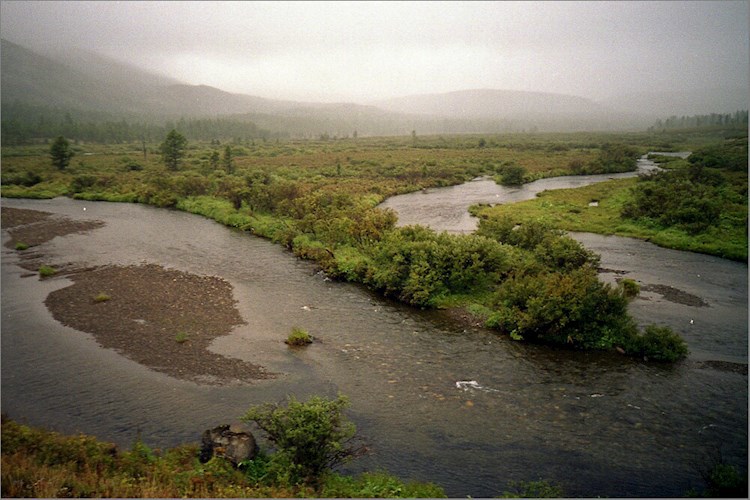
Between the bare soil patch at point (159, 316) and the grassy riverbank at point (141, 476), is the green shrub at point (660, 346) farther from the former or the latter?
the bare soil patch at point (159, 316)

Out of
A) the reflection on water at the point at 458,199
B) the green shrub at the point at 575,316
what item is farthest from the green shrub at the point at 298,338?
the reflection on water at the point at 458,199

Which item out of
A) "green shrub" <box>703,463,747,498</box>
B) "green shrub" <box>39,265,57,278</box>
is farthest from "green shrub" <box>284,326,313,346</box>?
"green shrub" <box>39,265,57,278</box>

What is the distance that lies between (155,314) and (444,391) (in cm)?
1576

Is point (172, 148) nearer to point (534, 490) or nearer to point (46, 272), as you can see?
point (46, 272)

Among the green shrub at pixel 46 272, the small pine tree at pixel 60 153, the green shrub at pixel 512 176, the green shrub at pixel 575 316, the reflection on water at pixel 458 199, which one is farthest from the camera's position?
the small pine tree at pixel 60 153

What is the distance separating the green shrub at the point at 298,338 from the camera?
20422 millimetres

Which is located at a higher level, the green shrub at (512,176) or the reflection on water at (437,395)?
the green shrub at (512,176)

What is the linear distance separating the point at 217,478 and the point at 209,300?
15719 millimetres

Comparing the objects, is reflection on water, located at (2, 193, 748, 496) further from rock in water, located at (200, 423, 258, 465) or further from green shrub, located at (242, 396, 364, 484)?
rock in water, located at (200, 423, 258, 465)

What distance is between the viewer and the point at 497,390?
16.8m

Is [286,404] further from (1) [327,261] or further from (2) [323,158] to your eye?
(2) [323,158]

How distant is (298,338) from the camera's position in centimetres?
2044

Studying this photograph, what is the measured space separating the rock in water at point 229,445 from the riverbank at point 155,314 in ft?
15.8

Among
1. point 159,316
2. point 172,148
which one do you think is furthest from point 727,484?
point 172,148
